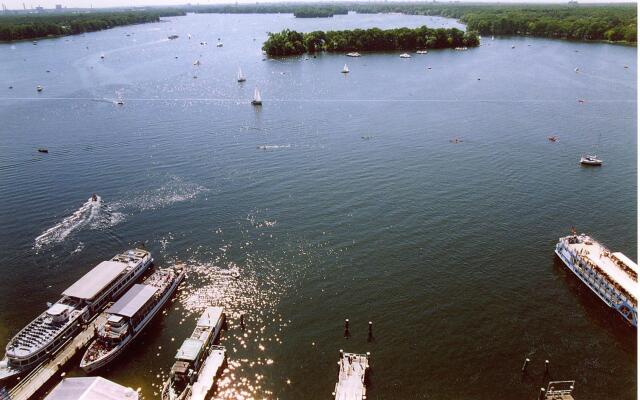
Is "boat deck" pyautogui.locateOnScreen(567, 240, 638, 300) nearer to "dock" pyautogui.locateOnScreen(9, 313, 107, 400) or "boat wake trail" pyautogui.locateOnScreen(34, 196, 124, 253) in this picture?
"dock" pyautogui.locateOnScreen(9, 313, 107, 400)

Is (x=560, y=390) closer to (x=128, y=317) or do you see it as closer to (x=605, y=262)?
(x=605, y=262)

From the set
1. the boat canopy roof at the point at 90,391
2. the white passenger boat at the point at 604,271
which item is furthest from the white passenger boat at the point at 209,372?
the white passenger boat at the point at 604,271

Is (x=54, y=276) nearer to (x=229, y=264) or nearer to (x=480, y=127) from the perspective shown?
(x=229, y=264)

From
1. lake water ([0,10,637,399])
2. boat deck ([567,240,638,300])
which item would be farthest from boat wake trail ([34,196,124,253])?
boat deck ([567,240,638,300])

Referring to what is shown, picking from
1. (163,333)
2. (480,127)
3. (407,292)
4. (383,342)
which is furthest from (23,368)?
(480,127)

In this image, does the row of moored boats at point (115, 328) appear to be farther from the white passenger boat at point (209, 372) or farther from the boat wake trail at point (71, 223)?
the boat wake trail at point (71, 223)
